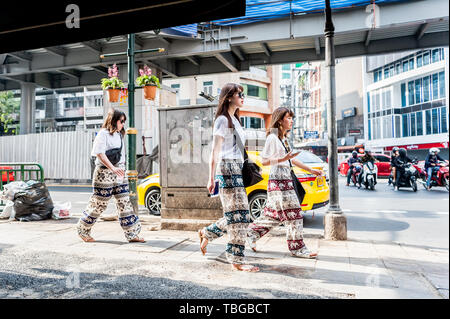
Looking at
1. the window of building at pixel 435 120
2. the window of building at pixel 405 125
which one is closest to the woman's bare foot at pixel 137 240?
the window of building at pixel 435 120

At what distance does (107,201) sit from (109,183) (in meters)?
0.25

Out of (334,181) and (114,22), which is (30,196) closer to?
(114,22)

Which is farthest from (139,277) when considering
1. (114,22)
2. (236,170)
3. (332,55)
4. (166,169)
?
(332,55)

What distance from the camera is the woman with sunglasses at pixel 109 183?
4.72 metres

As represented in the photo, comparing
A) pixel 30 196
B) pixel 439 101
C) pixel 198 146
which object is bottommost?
pixel 30 196

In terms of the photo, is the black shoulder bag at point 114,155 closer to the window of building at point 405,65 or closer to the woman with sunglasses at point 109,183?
the woman with sunglasses at point 109,183

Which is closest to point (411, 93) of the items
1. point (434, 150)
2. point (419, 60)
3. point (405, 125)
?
point (405, 125)

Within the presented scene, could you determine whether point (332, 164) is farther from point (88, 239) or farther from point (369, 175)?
point (369, 175)

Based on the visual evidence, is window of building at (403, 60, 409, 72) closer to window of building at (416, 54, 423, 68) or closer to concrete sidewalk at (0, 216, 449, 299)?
window of building at (416, 54, 423, 68)

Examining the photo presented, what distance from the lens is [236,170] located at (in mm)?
3650

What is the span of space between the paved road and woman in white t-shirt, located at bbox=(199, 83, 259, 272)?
239 centimetres

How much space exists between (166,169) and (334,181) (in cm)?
279

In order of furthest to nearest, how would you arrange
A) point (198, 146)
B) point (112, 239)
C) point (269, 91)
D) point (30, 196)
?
point (269, 91) < point (30, 196) < point (198, 146) < point (112, 239)

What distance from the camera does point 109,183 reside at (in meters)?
4.79
